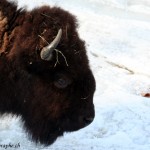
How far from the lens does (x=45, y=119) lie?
16.0 ft

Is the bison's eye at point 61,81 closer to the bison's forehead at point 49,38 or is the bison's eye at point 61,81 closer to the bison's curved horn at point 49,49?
the bison's forehead at point 49,38

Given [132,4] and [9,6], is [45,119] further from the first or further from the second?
[132,4]

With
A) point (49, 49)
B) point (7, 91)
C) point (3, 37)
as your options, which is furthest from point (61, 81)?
point (3, 37)

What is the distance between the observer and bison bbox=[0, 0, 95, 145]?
4445mm

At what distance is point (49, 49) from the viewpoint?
167 inches

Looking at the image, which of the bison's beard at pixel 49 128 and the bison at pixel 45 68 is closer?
the bison at pixel 45 68

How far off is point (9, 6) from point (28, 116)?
1.27 m

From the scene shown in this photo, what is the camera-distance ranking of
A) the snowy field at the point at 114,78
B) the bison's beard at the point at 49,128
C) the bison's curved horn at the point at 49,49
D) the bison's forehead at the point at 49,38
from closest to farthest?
1. the bison's curved horn at the point at 49,49
2. the bison's forehead at the point at 49,38
3. the bison's beard at the point at 49,128
4. the snowy field at the point at 114,78

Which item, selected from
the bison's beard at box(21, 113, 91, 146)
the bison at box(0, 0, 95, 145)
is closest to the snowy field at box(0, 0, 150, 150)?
the bison's beard at box(21, 113, 91, 146)

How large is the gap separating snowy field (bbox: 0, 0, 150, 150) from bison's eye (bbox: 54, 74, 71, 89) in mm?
948

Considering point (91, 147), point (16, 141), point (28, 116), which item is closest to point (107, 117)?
point (91, 147)

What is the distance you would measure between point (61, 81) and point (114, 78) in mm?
5267

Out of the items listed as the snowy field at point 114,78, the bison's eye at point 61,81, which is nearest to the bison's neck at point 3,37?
the bison's eye at point 61,81

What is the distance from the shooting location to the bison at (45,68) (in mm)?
4445
